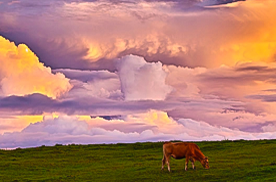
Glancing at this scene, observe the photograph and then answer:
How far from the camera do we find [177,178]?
3391cm

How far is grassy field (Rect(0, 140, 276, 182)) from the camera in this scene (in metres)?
35.0

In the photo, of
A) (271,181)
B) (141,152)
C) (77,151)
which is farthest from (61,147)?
(271,181)

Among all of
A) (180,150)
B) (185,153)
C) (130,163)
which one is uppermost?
(180,150)

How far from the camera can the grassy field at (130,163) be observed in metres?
35.0

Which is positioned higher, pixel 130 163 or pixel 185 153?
pixel 185 153

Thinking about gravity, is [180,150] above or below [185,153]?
above

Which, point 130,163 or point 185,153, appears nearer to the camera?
point 185,153

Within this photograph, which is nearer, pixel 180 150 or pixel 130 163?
pixel 180 150

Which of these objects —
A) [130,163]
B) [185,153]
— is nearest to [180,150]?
[185,153]

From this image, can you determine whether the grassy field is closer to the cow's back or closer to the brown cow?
the brown cow

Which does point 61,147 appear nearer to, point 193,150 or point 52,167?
point 52,167

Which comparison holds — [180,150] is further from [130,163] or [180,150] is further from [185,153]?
[130,163]

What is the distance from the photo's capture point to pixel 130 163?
1880 inches

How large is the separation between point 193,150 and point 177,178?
465 cm
